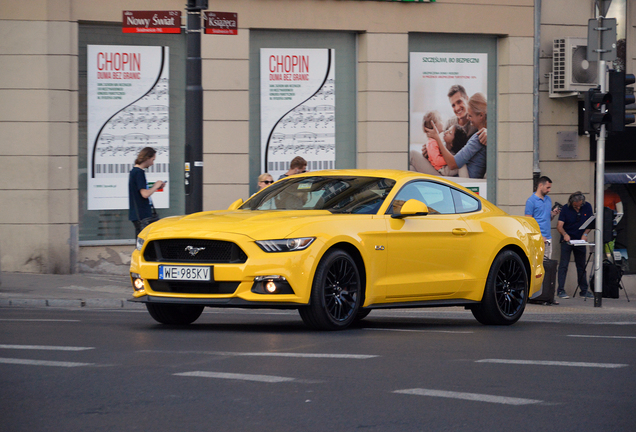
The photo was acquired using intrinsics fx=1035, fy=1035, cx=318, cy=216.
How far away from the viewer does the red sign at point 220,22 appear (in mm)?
13305

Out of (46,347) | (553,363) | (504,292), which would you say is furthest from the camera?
(504,292)

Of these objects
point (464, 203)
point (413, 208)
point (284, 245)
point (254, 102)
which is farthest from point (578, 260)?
point (284, 245)

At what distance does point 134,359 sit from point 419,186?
12.9ft

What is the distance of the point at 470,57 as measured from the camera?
18969 mm

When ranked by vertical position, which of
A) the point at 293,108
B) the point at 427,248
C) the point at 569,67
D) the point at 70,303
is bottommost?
the point at 70,303

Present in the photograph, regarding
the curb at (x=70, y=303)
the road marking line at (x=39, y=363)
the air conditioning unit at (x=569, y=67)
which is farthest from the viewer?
the air conditioning unit at (x=569, y=67)

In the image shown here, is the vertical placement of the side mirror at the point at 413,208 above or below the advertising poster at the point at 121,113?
below

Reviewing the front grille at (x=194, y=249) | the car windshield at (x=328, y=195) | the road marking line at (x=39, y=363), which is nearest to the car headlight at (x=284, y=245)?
the front grille at (x=194, y=249)

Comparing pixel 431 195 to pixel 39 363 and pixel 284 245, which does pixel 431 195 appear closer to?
pixel 284 245

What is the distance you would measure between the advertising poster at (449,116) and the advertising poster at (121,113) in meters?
4.52

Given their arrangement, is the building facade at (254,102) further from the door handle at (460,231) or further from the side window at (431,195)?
the door handle at (460,231)

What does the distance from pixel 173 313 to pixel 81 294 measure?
4.52m

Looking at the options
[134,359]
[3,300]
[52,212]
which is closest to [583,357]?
[134,359]

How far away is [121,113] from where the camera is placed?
1698cm
